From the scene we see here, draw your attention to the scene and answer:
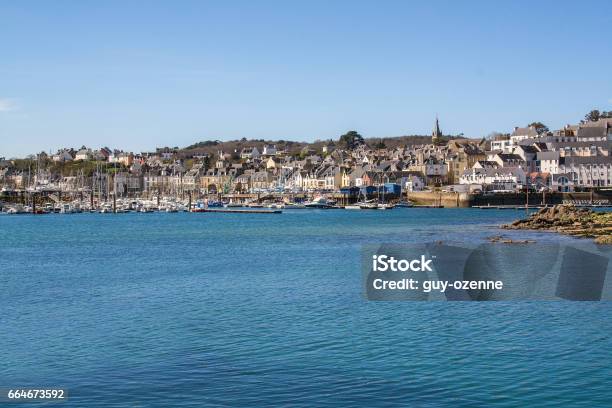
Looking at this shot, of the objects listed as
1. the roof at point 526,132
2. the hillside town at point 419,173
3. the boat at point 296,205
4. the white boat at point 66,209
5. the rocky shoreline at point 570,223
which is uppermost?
the roof at point 526,132

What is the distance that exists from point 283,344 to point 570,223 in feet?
151

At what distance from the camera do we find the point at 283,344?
20281 mm

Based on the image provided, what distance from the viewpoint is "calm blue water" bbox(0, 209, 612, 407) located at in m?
16.2

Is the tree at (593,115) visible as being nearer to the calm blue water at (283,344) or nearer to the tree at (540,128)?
the tree at (540,128)

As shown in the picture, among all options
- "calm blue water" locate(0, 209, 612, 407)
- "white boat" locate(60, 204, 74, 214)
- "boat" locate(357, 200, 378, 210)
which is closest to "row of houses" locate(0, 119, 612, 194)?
"boat" locate(357, 200, 378, 210)

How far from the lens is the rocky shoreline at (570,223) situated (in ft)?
176

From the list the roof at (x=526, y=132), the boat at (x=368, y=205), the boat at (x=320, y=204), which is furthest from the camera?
the roof at (x=526, y=132)

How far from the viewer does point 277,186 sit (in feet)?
512

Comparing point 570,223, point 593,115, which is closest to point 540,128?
point 593,115

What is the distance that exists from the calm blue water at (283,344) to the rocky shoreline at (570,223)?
22987 mm

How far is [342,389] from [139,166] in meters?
178

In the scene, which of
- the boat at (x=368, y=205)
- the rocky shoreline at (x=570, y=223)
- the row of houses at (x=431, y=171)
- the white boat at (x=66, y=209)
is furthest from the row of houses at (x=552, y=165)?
the white boat at (x=66, y=209)

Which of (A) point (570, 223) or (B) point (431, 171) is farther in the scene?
(B) point (431, 171)

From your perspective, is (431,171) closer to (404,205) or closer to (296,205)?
(404,205)
